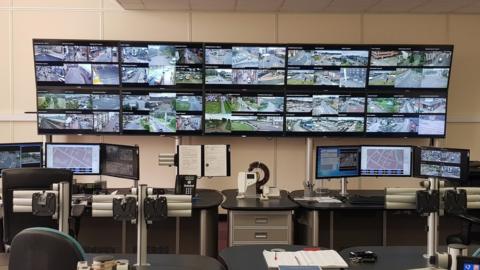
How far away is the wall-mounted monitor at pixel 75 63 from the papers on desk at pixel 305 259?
3642 millimetres

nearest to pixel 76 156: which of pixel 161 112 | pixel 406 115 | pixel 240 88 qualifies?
pixel 161 112

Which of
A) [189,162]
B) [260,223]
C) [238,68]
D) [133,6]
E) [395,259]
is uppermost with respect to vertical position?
[133,6]

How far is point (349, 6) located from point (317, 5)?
1.38ft

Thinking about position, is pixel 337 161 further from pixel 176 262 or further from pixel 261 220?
pixel 176 262

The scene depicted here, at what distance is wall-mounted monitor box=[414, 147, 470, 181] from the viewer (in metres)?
4.34

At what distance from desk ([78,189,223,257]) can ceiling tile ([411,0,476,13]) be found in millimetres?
3536

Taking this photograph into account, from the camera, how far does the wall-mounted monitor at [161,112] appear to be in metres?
5.52

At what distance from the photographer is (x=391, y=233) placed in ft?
15.3

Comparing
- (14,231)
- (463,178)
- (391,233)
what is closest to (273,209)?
(391,233)

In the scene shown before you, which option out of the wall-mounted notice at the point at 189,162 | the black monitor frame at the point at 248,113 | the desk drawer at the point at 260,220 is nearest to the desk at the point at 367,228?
the desk drawer at the point at 260,220

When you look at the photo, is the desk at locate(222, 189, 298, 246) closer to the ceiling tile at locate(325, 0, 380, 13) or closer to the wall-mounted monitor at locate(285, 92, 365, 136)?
the wall-mounted monitor at locate(285, 92, 365, 136)

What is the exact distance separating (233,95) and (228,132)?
0.45 meters

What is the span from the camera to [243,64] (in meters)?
5.52

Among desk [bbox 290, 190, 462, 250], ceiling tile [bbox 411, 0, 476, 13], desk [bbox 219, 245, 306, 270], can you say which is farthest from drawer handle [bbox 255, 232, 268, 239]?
ceiling tile [bbox 411, 0, 476, 13]
